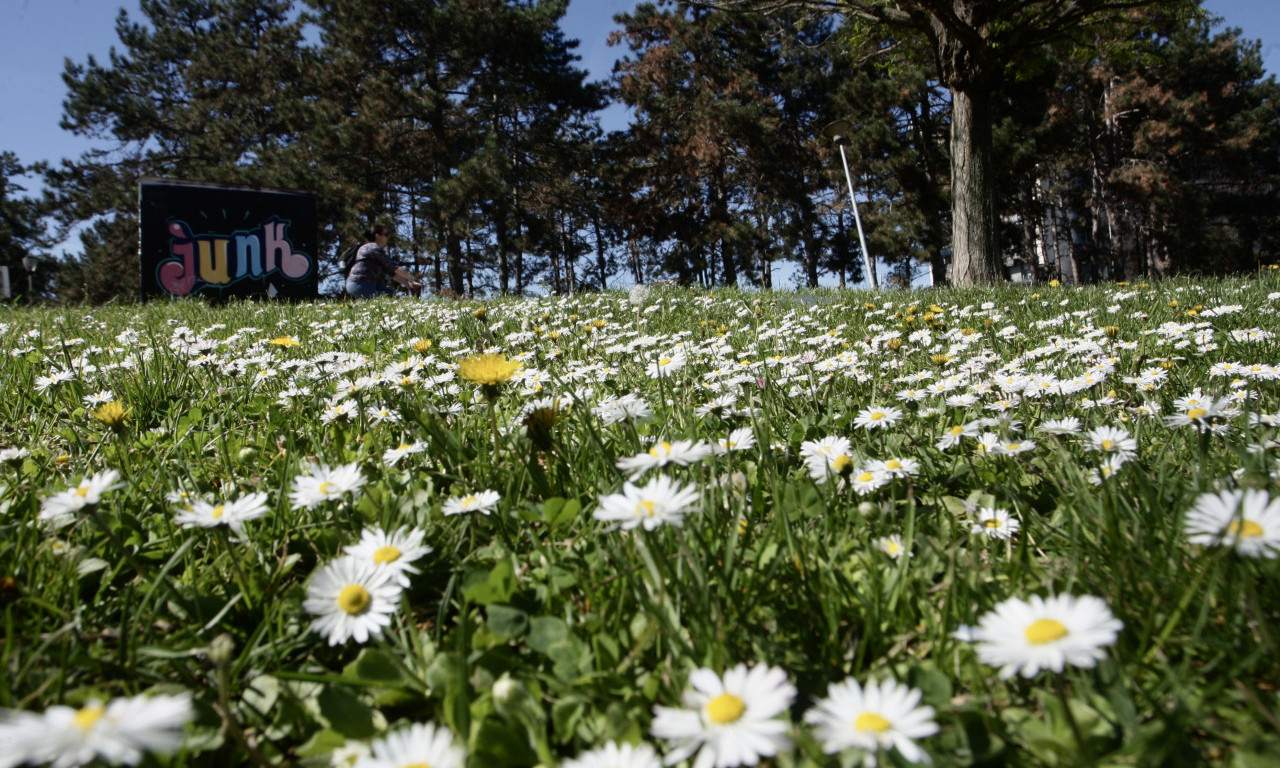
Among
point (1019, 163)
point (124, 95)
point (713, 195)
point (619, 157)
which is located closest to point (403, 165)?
point (619, 157)

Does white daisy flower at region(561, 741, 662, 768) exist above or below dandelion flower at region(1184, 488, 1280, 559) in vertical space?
below

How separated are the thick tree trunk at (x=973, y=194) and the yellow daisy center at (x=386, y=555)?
9124 mm

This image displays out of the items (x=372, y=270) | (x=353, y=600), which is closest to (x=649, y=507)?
(x=353, y=600)

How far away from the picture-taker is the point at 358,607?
2.76ft

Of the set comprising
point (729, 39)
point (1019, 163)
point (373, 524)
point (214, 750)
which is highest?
point (729, 39)

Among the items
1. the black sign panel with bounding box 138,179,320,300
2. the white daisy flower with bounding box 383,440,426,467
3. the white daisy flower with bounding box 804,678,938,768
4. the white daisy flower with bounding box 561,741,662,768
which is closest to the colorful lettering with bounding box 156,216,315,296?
the black sign panel with bounding box 138,179,320,300

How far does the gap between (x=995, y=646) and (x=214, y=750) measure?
847 mm

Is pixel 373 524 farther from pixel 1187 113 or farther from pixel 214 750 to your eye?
pixel 1187 113

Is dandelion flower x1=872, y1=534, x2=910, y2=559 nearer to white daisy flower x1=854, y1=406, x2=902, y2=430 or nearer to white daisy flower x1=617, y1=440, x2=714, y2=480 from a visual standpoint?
white daisy flower x1=617, y1=440, x2=714, y2=480

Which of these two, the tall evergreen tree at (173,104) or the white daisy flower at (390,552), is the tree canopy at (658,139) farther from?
the white daisy flower at (390,552)

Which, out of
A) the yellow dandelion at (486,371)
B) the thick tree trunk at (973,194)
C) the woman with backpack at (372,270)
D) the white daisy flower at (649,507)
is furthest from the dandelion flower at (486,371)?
the woman with backpack at (372,270)

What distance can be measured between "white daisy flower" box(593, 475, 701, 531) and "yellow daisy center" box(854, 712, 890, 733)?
0.93ft

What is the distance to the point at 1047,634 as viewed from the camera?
0.65 m

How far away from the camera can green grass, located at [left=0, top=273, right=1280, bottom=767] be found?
74cm
